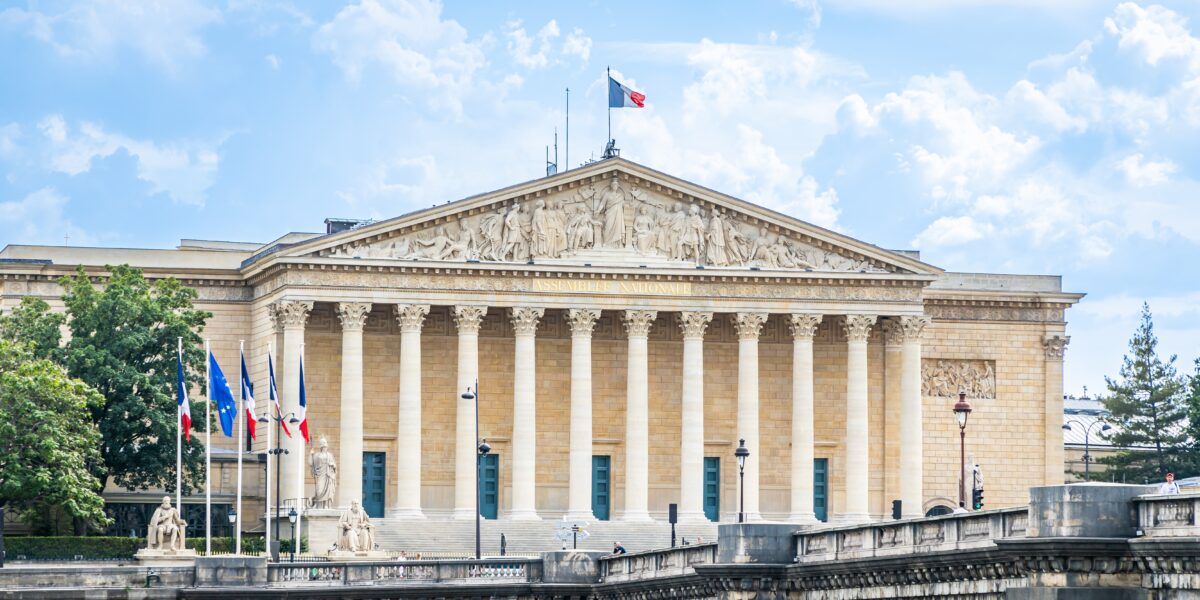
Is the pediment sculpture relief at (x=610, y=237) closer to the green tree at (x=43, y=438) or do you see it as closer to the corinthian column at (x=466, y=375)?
the corinthian column at (x=466, y=375)

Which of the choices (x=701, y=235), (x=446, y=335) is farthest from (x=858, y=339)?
(x=446, y=335)

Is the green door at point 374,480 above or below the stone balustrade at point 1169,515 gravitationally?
below

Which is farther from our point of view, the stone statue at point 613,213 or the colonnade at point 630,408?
the stone statue at point 613,213

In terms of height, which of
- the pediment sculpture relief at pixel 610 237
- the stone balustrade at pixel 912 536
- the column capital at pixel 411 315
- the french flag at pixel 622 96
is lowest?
the stone balustrade at pixel 912 536

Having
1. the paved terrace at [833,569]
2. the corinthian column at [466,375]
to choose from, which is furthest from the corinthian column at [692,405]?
the paved terrace at [833,569]

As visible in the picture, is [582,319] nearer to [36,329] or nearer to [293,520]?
[293,520]

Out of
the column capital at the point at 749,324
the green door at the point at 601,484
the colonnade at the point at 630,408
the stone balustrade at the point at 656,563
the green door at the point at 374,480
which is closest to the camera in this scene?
the stone balustrade at the point at 656,563

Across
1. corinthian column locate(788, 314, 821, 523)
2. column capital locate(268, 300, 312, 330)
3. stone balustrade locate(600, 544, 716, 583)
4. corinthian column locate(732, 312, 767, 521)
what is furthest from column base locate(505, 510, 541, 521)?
stone balustrade locate(600, 544, 716, 583)

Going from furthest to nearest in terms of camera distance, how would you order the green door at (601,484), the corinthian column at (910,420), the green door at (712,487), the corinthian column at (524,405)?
the green door at (712,487)
the corinthian column at (910,420)
the green door at (601,484)
the corinthian column at (524,405)

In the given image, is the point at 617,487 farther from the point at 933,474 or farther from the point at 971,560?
the point at 971,560

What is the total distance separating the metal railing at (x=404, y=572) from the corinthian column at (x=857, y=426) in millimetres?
39598

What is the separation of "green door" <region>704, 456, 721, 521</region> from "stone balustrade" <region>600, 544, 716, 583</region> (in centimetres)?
Answer: 3919

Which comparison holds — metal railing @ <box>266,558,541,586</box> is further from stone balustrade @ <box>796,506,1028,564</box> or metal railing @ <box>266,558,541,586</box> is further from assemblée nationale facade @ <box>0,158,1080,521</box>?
assemblée nationale facade @ <box>0,158,1080,521</box>

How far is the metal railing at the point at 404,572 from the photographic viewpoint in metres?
70.1
